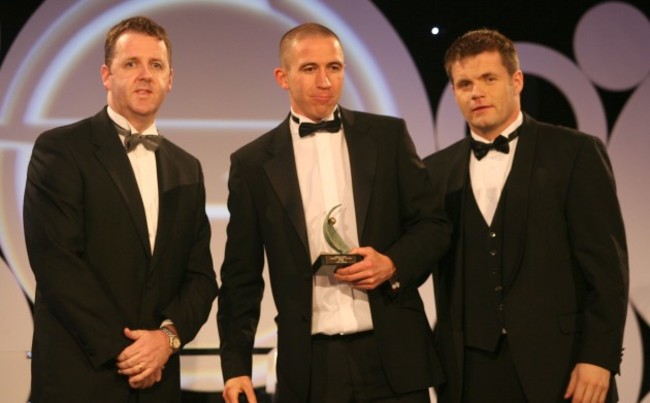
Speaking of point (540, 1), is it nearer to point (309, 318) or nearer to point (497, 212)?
point (497, 212)

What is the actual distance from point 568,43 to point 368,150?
8.14 feet

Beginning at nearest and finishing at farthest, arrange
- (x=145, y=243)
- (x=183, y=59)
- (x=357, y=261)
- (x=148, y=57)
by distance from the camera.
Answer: (x=357, y=261), (x=145, y=243), (x=148, y=57), (x=183, y=59)

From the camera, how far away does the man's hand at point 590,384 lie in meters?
3.08

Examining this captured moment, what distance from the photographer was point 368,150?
10.7 ft

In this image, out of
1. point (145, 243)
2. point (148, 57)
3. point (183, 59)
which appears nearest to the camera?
point (145, 243)

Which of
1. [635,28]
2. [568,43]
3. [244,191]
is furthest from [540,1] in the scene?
[244,191]

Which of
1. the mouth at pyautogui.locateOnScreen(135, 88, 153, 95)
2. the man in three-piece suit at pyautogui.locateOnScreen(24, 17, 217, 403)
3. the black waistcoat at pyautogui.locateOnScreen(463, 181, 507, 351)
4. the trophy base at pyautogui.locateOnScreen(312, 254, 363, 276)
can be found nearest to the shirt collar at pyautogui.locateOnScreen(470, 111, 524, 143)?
the black waistcoat at pyautogui.locateOnScreen(463, 181, 507, 351)

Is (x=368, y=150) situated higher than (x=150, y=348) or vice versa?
(x=368, y=150)

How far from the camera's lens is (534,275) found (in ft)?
10.6

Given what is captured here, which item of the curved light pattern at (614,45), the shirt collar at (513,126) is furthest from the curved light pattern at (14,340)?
the curved light pattern at (614,45)

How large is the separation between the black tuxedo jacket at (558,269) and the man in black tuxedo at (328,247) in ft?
0.95

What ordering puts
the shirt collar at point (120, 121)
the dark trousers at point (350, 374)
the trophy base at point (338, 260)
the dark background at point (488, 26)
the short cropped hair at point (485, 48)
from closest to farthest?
the trophy base at point (338, 260)
the dark trousers at point (350, 374)
the shirt collar at point (120, 121)
the short cropped hair at point (485, 48)
the dark background at point (488, 26)

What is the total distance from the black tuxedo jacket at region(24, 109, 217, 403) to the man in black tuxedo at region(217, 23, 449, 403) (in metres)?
0.22

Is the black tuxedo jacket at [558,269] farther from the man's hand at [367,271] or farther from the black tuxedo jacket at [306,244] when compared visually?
the man's hand at [367,271]
